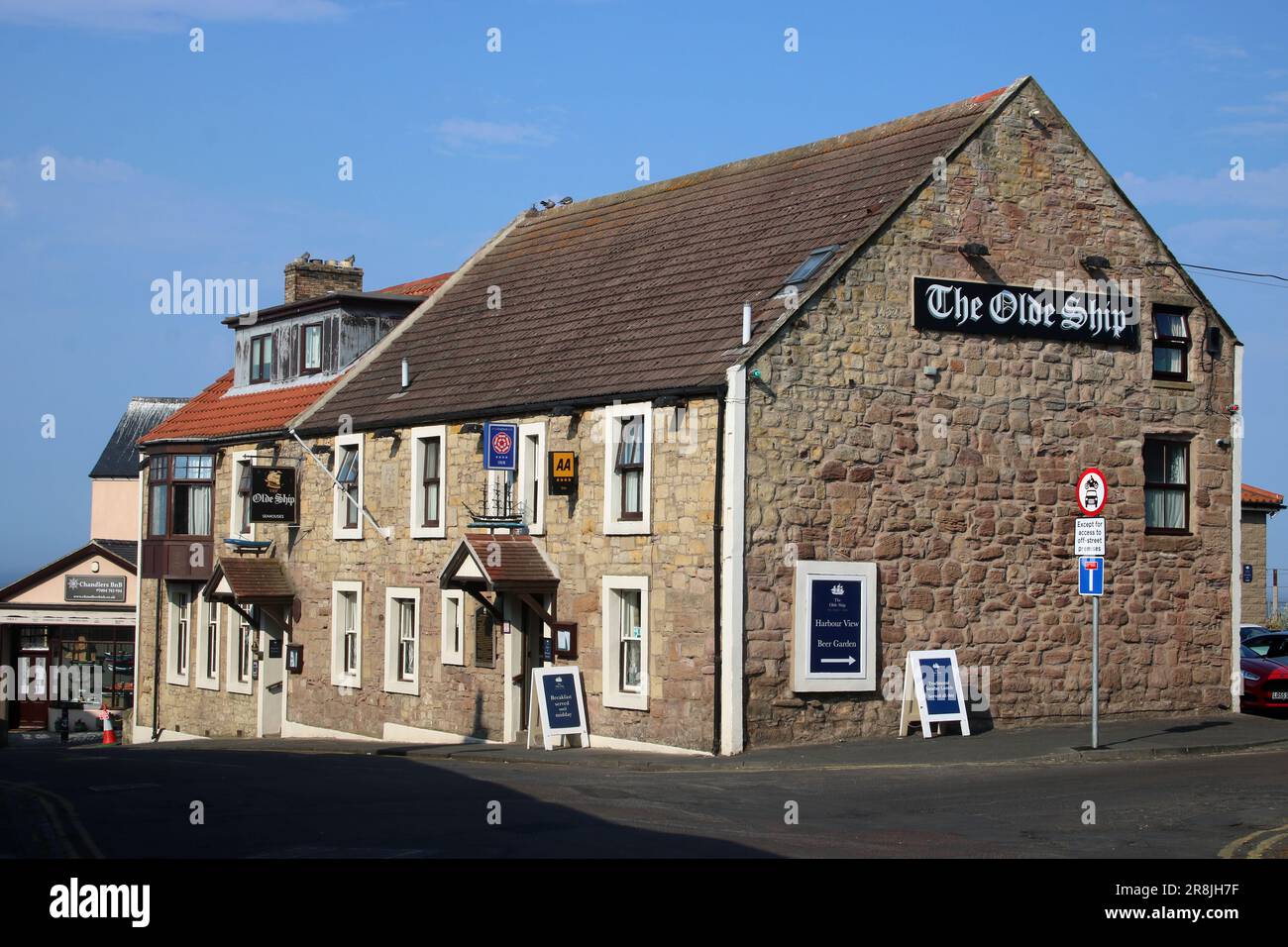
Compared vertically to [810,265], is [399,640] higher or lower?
lower

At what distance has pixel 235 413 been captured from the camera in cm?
3709

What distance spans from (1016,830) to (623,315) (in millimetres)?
14421

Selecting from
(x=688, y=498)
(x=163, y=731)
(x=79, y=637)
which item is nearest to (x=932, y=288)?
(x=688, y=498)

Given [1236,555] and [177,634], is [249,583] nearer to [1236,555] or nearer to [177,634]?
[177,634]

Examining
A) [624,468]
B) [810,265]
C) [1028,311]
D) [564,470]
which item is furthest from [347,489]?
[1028,311]

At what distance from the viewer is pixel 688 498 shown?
2317 cm

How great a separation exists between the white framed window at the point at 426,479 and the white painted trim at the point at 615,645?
17.0 ft

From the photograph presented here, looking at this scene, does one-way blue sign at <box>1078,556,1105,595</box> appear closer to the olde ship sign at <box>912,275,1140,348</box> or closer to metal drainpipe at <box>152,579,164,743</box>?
the olde ship sign at <box>912,275,1140,348</box>

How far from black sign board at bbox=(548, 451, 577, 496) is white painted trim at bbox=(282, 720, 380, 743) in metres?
7.47

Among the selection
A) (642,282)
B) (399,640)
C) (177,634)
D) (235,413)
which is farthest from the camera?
(177,634)

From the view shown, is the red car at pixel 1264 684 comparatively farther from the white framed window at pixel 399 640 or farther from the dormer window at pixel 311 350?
the dormer window at pixel 311 350

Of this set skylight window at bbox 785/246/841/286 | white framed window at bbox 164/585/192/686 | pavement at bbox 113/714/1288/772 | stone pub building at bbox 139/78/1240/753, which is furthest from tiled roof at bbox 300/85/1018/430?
white framed window at bbox 164/585/192/686

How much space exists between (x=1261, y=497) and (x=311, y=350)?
28459mm
